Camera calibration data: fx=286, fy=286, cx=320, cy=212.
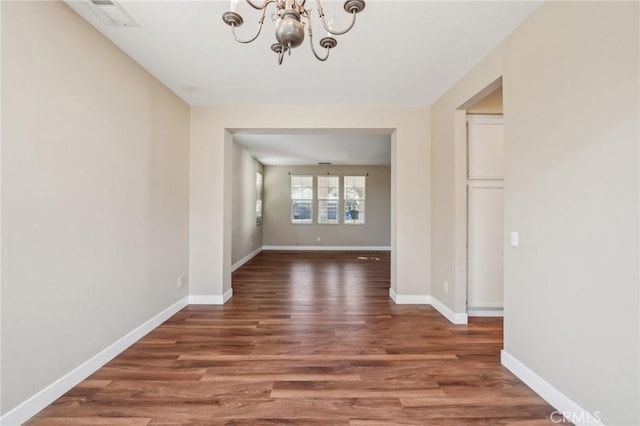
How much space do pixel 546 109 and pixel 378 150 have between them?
495cm

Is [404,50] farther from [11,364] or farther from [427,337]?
[11,364]

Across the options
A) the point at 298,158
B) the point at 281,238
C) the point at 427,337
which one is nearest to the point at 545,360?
the point at 427,337

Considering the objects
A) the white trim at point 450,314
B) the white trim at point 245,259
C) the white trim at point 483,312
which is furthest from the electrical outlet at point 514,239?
→ the white trim at point 245,259

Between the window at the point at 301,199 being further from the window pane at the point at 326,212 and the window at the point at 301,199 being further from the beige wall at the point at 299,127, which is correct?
the beige wall at the point at 299,127

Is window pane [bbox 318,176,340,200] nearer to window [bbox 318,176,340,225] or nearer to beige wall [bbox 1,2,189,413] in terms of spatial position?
window [bbox 318,176,340,225]

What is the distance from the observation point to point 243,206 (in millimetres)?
6609

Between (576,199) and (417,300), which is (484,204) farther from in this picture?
(576,199)

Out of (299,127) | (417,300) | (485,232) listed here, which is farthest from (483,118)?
(417,300)

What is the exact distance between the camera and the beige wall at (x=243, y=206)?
595cm

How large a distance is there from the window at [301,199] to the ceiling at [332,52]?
5.47 metres

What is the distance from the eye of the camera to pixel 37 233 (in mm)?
1695

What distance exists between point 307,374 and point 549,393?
5.19 feet

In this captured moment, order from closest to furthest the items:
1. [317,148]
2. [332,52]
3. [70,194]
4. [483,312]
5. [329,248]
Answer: [70,194]
[332,52]
[483,312]
[317,148]
[329,248]

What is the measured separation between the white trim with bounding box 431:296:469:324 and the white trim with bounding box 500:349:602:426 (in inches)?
30.8
